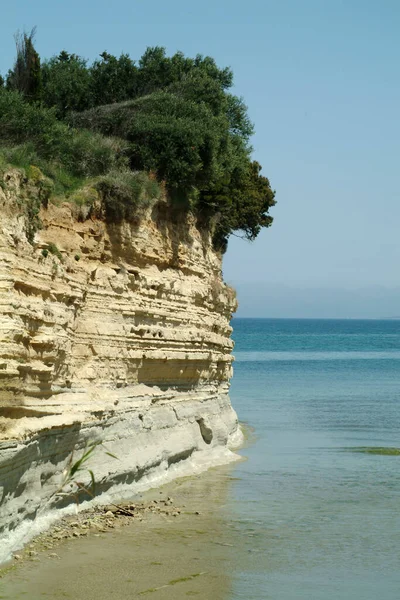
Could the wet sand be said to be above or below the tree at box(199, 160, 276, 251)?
below

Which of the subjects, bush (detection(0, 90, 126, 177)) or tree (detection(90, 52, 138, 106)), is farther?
tree (detection(90, 52, 138, 106))

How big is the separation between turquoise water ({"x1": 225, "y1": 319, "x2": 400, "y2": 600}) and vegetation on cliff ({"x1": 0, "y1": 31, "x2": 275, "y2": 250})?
264 inches

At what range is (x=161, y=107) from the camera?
2328 cm

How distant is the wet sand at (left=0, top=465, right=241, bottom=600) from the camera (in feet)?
42.1

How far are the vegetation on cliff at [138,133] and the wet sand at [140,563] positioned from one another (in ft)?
21.7

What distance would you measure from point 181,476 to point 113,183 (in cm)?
663

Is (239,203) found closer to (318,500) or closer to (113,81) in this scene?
(113,81)

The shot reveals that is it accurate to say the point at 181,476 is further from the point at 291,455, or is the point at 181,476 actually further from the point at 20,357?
the point at 20,357

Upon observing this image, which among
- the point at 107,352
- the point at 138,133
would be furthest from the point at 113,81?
the point at 107,352

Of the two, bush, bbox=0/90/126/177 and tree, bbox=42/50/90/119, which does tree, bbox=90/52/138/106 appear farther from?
bush, bbox=0/90/126/177

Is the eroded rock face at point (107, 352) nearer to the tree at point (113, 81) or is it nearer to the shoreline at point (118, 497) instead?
the shoreline at point (118, 497)

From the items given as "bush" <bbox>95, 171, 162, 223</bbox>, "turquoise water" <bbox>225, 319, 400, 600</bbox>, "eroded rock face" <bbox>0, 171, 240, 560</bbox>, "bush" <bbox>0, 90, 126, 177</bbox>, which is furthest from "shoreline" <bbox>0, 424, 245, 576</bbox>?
"bush" <bbox>0, 90, 126, 177</bbox>

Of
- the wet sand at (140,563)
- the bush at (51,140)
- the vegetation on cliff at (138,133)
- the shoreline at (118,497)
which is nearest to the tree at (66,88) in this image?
the vegetation on cliff at (138,133)

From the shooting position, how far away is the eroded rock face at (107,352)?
13.9 m
